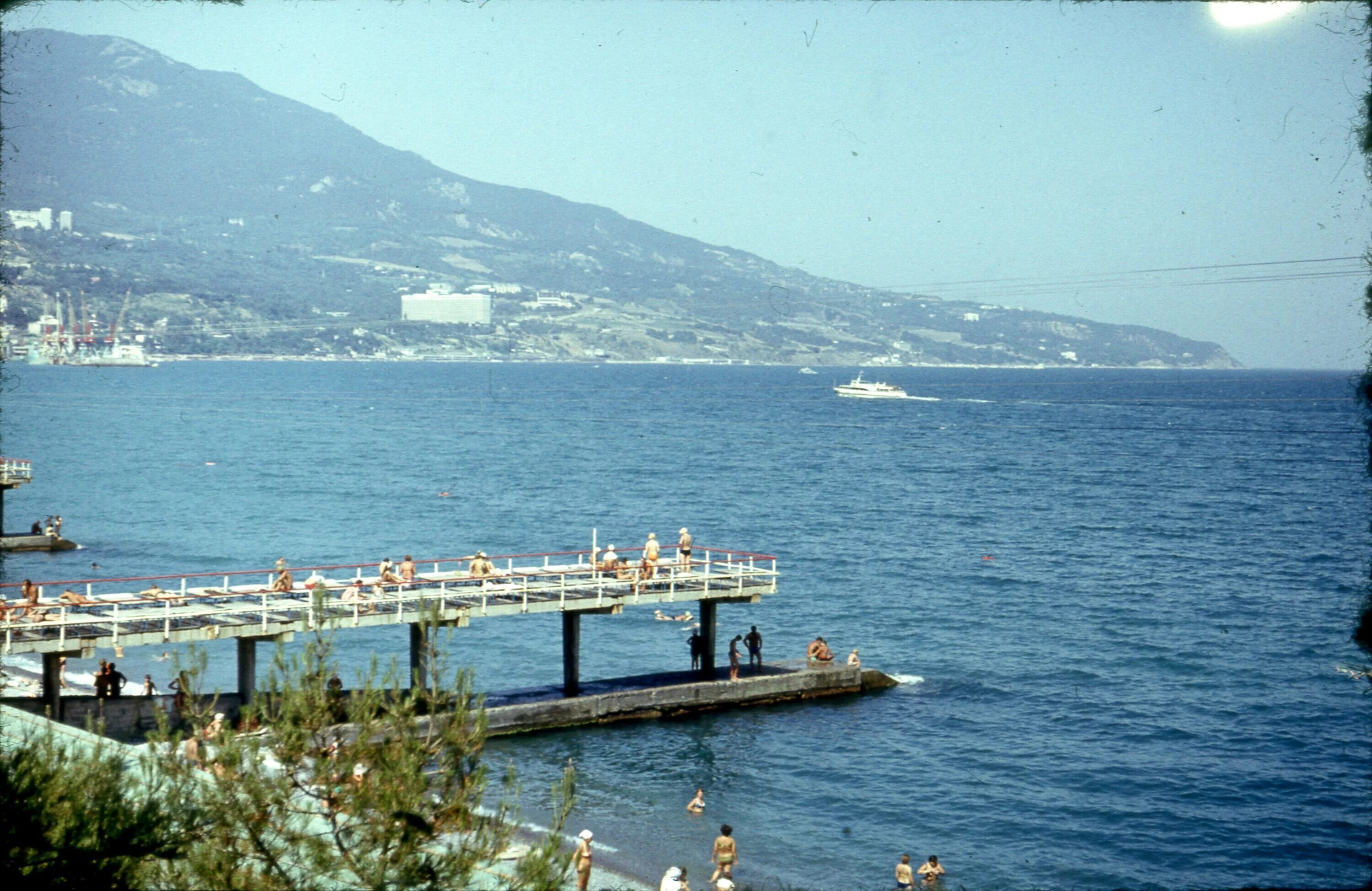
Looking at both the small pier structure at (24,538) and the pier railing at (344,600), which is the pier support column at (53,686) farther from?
the small pier structure at (24,538)

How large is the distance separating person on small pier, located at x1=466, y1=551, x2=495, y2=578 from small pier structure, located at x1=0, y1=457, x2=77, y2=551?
33.6 metres

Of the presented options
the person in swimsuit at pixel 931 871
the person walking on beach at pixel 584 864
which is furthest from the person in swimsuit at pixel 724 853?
the person in swimsuit at pixel 931 871

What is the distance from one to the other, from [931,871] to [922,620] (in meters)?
26.6

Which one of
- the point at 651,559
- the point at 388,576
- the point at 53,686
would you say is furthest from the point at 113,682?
the point at 651,559

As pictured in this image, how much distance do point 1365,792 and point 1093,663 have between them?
540 inches

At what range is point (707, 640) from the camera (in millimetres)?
37656

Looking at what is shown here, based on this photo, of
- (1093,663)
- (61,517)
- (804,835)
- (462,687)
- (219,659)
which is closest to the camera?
(462,687)

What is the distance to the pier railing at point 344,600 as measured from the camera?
92.4ft

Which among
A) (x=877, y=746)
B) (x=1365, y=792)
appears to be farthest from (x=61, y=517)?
(x=1365, y=792)

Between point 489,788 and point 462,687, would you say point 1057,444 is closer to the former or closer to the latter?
point 489,788

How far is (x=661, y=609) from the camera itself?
51938 mm

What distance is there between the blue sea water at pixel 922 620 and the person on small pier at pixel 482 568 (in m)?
4.29

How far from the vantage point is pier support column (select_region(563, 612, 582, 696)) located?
35.2 m

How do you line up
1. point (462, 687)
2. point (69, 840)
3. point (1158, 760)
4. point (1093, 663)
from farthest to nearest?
point (1093, 663) → point (1158, 760) → point (462, 687) → point (69, 840)
